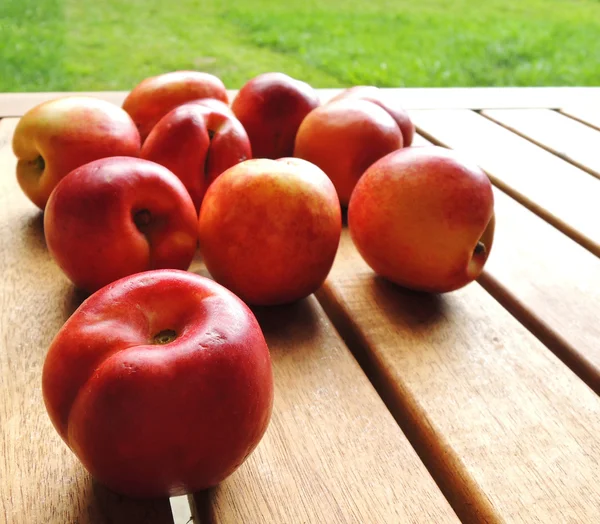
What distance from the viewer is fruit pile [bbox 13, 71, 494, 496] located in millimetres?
425

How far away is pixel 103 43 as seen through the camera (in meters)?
3.17

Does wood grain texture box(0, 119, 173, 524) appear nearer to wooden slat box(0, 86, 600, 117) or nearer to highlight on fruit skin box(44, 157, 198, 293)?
highlight on fruit skin box(44, 157, 198, 293)

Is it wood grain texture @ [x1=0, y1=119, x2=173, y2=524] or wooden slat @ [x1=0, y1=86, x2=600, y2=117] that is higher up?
wood grain texture @ [x1=0, y1=119, x2=173, y2=524]

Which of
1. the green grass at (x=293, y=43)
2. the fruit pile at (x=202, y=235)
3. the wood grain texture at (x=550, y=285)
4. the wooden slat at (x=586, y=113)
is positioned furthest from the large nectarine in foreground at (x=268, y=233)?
the green grass at (x=293, y=43)

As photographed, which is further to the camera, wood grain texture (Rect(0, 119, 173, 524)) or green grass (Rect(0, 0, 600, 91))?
green grass (Rect(0, 0, 600, 91))

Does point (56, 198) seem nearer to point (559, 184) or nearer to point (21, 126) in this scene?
point (21, 126)

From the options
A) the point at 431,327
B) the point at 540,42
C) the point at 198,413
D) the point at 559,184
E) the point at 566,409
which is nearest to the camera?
the point at 198,413

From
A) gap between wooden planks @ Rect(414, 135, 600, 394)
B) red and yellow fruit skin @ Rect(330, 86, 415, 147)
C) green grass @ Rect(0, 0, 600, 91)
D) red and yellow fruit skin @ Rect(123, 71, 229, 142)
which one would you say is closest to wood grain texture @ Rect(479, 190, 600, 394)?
gap between wooden planks @ Rect(414, 135, 600, 394)

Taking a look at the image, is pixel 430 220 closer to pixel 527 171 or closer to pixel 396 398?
pixel 396 398

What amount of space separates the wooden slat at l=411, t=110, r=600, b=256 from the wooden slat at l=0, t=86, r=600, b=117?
67 mm

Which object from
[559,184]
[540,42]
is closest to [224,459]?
[559,184]

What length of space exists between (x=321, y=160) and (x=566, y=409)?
0.46 m

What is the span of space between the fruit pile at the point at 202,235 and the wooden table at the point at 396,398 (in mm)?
35

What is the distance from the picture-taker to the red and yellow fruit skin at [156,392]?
416 mm
